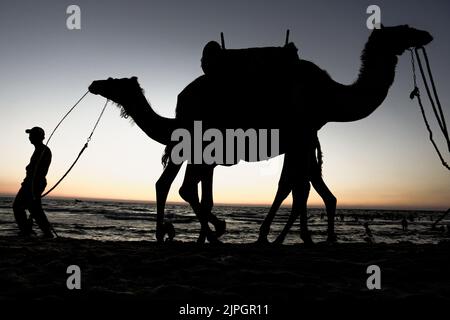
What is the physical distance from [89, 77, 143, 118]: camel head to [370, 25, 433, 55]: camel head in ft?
12.1

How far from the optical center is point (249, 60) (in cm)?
584

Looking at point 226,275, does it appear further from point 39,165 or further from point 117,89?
point 39,165

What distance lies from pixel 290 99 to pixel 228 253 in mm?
2410

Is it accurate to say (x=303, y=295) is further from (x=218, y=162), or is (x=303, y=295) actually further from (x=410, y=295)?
(x=218, y=162)

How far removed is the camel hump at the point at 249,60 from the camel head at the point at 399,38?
1267mm

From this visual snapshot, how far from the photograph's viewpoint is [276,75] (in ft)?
19.0

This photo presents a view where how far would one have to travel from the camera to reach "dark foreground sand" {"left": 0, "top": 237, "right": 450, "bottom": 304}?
107 inches

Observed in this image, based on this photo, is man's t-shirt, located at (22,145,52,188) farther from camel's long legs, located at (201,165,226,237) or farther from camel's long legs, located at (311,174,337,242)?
camel's long legs, located at (311,174,337,242)

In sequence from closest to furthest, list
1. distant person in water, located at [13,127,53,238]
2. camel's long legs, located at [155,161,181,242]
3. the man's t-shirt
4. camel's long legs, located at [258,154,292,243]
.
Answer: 1. camel's long legs, located at [258,154,292,243]
2. camel's long legs, located at [155,161,181,242]
3. distant person in water, located at [13,127,53,238]
4. the man's t-shirt

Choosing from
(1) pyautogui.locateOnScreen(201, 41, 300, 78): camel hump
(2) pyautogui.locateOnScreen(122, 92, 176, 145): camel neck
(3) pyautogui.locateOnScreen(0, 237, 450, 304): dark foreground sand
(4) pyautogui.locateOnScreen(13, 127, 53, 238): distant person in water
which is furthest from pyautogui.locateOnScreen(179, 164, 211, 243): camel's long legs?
(4) pyautogui.locateOnScreen(13, 127, 53, 238): distant person in water

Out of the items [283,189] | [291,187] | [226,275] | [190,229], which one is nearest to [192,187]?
[283,189]

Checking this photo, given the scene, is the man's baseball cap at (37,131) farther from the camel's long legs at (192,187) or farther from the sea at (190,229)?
the sea at (190,229)

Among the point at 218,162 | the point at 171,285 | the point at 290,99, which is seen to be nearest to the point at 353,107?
the point at 290,99

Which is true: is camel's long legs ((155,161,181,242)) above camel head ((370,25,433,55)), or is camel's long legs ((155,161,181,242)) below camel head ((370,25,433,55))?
below
